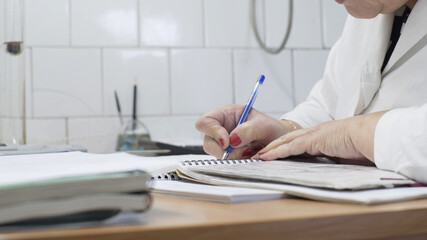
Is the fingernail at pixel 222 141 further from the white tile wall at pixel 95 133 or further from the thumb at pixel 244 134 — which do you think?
the white tile wall at pixel 95 133

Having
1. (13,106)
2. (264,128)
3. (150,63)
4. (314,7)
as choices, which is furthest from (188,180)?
(314,7)

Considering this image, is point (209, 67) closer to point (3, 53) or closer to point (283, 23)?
point (283, 23)

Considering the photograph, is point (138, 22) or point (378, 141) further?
point (138, 22)

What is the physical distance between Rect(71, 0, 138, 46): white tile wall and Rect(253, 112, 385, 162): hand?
0.94 metres

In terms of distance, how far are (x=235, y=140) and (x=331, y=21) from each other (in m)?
1.07

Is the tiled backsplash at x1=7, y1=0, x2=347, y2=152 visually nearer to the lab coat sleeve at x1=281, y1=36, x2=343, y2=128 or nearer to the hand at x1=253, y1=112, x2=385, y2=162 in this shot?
the lab coat sleeve at x1=281, y1=36, x2=343, y2=128

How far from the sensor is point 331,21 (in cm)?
185

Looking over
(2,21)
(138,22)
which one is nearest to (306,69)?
(138,22)

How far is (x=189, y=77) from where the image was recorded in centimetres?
171

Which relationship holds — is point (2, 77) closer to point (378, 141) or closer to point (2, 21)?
point (2, 21)

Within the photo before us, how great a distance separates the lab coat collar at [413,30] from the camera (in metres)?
0.86

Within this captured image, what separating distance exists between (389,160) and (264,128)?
1.22ft

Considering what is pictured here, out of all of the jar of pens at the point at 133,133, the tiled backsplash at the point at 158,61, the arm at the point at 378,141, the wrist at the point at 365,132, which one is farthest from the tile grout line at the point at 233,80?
the wrist at the point at 365,132

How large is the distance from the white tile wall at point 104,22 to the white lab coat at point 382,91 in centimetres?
68
